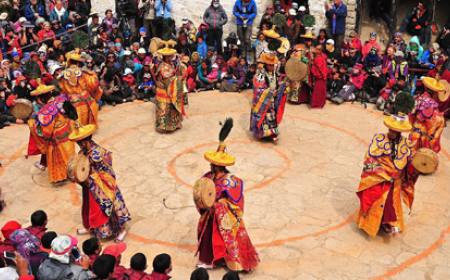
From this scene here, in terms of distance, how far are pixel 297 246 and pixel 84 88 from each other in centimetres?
575

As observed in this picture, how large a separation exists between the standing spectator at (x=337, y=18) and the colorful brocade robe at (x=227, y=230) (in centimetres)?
960

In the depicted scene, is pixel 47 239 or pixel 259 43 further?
pixel 259 43

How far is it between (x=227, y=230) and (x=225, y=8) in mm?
11154

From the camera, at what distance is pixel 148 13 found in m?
16.9

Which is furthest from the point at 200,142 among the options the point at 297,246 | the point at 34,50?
the point at 34,50

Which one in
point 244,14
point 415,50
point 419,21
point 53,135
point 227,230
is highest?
point 244,14

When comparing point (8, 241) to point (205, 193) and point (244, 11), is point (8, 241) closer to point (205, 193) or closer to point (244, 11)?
point (205, 193)

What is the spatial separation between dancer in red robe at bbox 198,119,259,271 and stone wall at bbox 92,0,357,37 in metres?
10.4

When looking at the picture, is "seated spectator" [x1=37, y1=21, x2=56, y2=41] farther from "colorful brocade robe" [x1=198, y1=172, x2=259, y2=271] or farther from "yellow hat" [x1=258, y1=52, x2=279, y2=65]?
"colorful brocade robe" [x1=198, y1=172, x2=259, y2=271]

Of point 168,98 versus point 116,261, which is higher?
point 168,98

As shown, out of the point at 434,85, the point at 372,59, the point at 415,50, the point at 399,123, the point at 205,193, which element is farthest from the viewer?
the point at 415,50

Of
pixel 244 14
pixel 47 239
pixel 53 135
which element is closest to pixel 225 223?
pixel 47 239

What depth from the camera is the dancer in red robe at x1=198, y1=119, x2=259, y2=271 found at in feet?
23.6

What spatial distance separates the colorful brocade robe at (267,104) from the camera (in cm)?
1137
